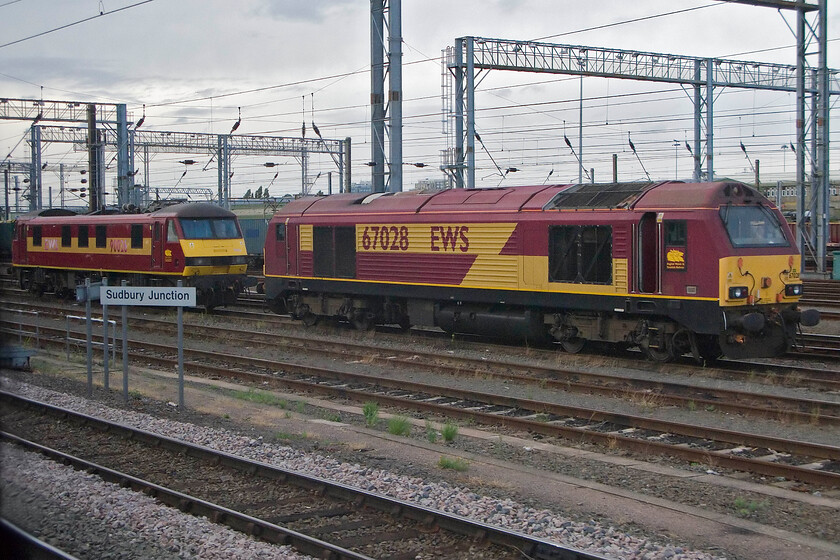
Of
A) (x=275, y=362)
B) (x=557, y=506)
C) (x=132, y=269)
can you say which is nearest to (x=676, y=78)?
(x=132, y=269)

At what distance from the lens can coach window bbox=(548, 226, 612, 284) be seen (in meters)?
16.3

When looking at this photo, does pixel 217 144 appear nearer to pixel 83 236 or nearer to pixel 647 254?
pixel 83 236

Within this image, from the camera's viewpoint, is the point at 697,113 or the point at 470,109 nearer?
the point at 470,109

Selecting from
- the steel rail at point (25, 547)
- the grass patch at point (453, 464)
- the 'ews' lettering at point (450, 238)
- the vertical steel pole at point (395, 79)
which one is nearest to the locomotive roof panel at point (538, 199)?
the 'ews' lettering at point (450, 238)

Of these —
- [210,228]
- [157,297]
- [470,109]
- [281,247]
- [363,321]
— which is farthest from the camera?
[470,109]

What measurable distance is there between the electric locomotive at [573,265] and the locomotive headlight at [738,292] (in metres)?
0.02

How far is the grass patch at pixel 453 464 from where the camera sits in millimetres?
9562

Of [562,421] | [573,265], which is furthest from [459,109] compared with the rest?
[562,421]

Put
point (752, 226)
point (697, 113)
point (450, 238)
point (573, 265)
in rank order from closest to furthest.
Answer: point (752, 226), point (573, 265), point (450, 238), point (697, 113)

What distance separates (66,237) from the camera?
102 ft

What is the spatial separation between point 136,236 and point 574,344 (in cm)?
1579

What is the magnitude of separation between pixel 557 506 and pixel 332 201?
15276mm

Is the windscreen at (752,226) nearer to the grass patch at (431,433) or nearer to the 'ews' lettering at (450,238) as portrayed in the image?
the 'ews' lettering at (450,238)

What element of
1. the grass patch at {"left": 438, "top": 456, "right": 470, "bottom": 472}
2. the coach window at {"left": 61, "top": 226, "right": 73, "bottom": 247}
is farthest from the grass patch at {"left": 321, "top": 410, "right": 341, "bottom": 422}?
the coach window at {"left": 61, "top": 226, "right": 73, "bottom": 247}
